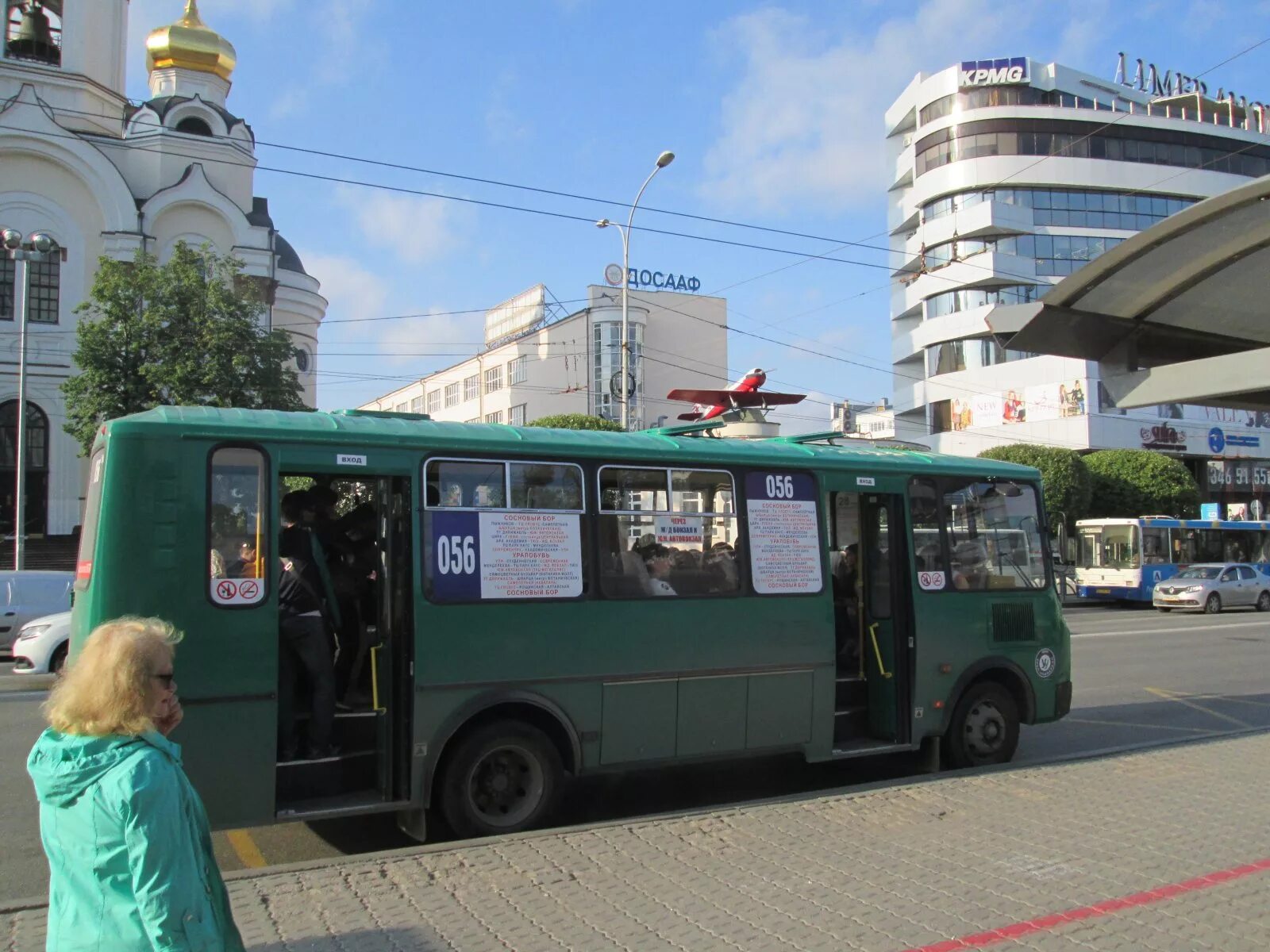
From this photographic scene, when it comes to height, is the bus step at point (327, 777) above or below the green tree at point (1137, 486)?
below

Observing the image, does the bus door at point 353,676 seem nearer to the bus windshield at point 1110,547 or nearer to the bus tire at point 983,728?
the bus tire at point 983,728

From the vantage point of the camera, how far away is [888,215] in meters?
69.9

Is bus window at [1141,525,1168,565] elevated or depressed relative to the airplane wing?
depressed

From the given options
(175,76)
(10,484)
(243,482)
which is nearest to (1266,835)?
(243,482)

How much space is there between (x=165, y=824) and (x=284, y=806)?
4.10 meters

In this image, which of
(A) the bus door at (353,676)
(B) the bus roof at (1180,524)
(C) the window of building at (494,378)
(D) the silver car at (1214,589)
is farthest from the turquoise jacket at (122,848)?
(C) the window of building at (494,378)

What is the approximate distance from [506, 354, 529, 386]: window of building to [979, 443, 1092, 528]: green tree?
155 ft

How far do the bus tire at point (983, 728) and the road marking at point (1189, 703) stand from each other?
11.3 feet

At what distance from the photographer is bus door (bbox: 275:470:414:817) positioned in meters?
6.65

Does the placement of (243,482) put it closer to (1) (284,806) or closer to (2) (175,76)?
(1) (284,806)

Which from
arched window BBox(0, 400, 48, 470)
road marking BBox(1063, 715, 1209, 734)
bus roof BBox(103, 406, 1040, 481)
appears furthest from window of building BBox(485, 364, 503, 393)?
bus roof BBox(103, 406, 1040, 481)

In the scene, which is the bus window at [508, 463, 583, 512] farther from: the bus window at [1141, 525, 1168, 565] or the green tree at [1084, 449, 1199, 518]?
the green tree at [1084, 449, 1199, 518]

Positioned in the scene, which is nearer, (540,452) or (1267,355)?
(1267,355)

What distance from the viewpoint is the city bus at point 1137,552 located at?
34.9 metres
